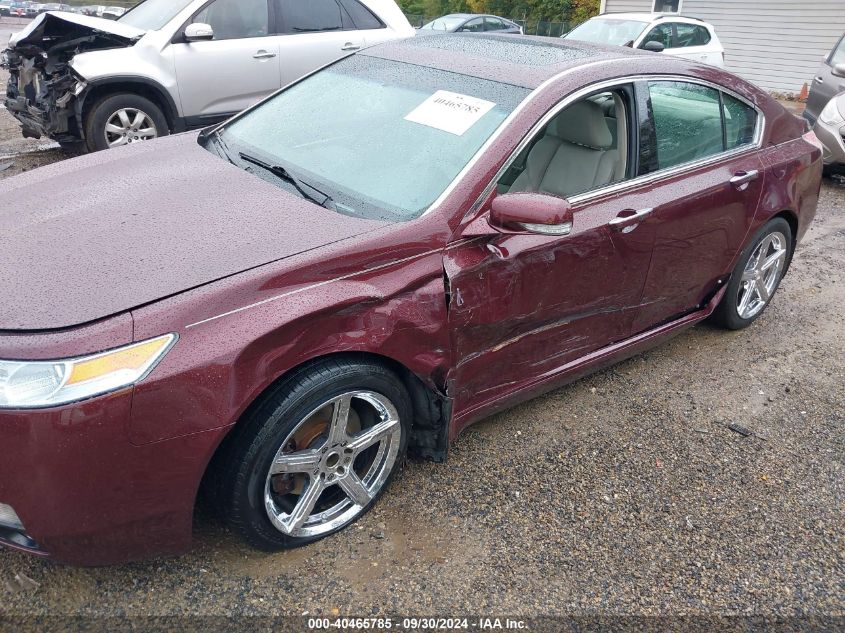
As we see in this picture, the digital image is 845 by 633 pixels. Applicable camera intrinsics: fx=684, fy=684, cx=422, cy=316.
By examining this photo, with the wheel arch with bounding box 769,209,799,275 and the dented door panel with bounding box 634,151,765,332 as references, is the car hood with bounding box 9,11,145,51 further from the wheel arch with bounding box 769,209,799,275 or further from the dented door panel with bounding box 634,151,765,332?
the wheel arch with bounding box 769,209,799,275

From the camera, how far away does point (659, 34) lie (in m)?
10.4

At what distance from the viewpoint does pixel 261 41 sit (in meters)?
6.48

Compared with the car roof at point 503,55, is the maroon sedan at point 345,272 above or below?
below

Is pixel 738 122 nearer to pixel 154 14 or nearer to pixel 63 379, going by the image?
pixel 63 379

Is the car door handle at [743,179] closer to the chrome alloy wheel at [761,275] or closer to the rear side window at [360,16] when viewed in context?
the chrome alloy wheel at [761,275]

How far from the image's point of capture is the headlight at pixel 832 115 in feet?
22.9

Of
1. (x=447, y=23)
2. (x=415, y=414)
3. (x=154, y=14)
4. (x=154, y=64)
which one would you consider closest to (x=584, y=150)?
(x=415, y=414)

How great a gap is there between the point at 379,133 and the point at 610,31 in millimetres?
9023

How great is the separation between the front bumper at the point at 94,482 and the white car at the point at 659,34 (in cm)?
984

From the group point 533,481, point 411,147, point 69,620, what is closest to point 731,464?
point 533,481

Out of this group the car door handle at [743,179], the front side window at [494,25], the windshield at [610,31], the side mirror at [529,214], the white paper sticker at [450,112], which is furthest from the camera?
the front side window at [494,25]

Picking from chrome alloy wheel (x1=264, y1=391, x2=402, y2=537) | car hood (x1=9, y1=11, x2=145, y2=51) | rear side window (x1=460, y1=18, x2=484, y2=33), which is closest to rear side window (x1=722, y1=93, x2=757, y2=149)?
chrome alloy wheel (x1=264, y1=391, x2=402, y2=537)

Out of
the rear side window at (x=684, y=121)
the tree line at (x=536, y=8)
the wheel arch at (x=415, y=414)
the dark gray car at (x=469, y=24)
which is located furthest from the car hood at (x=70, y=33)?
the tree line at (x=536, y=8)

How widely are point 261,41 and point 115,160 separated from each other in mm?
4022
